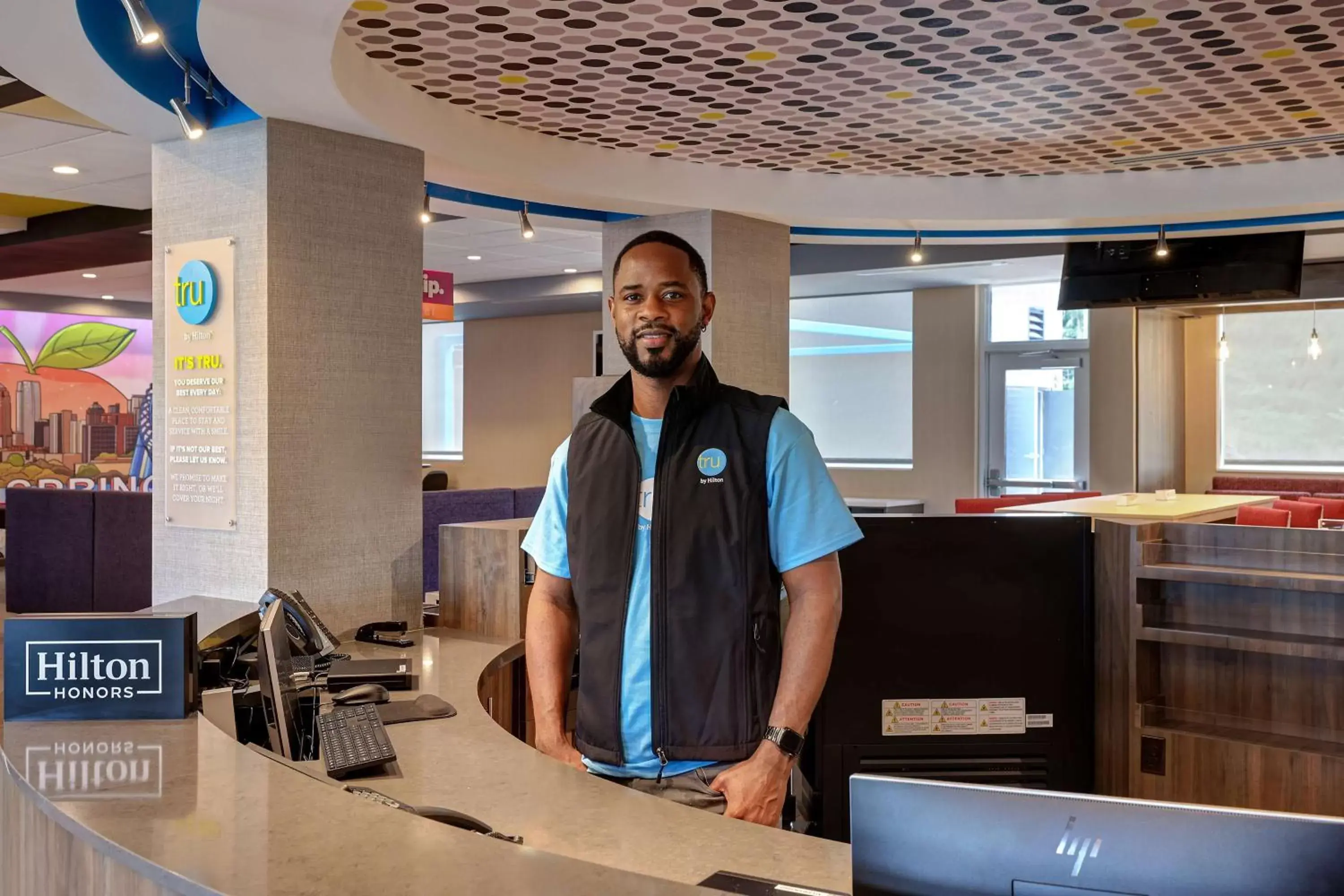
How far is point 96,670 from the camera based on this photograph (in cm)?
212

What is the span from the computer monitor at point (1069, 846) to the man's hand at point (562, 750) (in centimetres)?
123

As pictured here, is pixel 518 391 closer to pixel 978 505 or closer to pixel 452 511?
pixel 452 511

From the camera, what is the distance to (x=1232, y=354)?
11664mm

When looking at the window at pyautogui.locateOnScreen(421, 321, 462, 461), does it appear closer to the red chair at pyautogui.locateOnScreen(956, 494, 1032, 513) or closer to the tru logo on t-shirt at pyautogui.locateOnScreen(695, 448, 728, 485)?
the red chair at pyautogui.locateOnScreen(956, 494, 1032, 513)

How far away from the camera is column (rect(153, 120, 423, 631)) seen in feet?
12.8

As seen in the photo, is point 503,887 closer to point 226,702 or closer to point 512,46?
point 226,702

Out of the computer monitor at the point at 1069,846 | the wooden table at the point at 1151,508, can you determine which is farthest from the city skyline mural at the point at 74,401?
the computer monitor at the point at 1069,846

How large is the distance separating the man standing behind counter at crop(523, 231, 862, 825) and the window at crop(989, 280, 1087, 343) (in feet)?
31.1

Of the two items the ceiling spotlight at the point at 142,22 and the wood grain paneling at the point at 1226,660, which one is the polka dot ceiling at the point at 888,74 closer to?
the ceiling spotlight at the point at 142,22

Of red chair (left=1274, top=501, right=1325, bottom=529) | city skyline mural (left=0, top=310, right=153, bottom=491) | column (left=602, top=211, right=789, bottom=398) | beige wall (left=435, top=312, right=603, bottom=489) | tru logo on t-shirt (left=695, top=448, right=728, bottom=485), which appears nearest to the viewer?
tru logo on t-shirt (left=695, top=448, right=728, bottom=485)

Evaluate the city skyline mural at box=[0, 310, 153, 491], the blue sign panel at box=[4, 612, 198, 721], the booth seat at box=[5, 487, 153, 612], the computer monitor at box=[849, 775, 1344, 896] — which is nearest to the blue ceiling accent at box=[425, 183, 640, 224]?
the blue sign panel at box=[4, 612, 198, 721]

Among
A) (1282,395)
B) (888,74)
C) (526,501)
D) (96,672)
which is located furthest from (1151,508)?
(1282,395)

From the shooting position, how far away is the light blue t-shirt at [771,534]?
2.16 m

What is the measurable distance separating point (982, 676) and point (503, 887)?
9.61 ft
